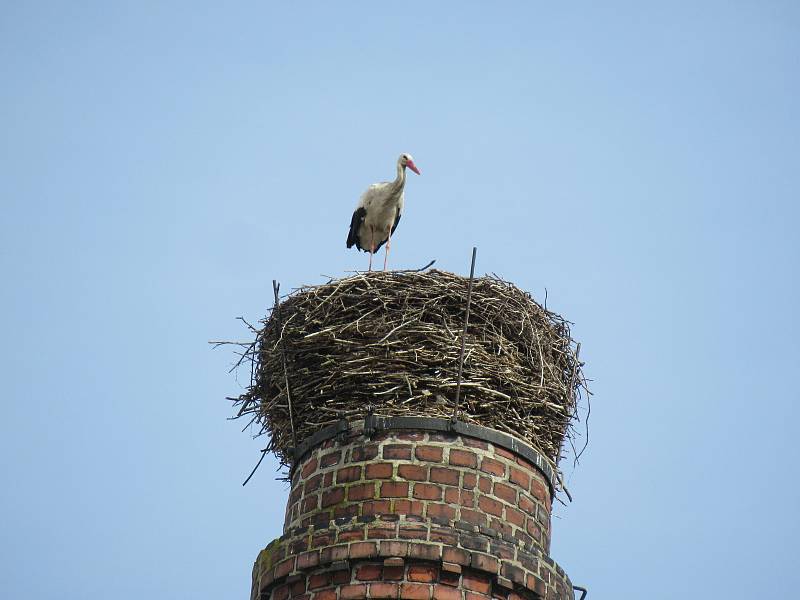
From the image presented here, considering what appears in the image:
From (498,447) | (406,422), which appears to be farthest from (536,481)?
(406,422)

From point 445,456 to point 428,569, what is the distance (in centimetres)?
80

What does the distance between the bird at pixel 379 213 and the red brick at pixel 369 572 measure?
7.93m

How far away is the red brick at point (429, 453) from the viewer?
26.7 ft

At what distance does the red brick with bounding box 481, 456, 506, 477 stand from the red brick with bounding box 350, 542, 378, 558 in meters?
0.93

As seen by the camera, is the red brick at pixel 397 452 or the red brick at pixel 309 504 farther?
the red brick at pixel 309 504

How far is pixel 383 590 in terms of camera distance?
7559 mm

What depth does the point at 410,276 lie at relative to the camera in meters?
9.77

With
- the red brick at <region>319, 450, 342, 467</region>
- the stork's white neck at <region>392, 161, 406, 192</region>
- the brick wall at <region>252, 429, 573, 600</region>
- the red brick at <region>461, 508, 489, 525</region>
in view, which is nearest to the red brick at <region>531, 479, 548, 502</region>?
the brick wall at <region>252, 429, 573, 600</region>

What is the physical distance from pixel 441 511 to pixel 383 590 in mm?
622

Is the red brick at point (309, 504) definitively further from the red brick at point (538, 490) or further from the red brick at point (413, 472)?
the red brick at point (538, 490)

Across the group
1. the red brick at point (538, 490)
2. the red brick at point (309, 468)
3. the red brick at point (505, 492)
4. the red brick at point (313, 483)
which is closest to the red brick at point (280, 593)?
the red brick at point (313, 483)

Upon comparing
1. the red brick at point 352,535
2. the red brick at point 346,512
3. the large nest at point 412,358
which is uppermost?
the large nest at point 412,358

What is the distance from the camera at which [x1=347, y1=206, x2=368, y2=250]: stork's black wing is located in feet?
50.9

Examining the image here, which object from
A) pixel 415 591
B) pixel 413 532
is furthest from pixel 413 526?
pixel 415 591
